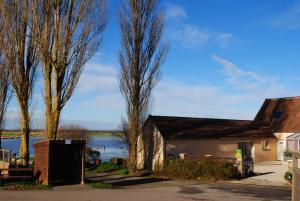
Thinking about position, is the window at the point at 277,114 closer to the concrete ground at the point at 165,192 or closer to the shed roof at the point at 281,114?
the shed roof at the point at 281,114

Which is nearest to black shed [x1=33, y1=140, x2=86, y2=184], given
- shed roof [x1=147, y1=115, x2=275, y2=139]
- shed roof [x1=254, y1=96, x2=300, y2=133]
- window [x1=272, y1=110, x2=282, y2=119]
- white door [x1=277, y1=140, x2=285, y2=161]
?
shed roof [x1=147, y1=115, x2=275, y2=139]

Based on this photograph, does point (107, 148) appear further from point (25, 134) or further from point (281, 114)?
point (25, 134)

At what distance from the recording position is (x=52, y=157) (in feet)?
70.7

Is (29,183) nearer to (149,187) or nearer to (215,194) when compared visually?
(149,187)

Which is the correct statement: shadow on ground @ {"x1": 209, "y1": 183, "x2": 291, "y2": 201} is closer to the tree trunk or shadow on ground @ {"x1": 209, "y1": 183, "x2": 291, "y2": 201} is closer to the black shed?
the black shed

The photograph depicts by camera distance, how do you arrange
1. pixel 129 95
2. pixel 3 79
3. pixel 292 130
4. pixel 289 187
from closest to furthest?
pixel 289 187 < pixel 129 95 < pixel 3 79 < pixel 292 130

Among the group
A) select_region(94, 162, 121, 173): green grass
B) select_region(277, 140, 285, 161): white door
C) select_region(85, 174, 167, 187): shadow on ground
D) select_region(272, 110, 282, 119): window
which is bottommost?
select_region(85, 174, 167, 187): shadow on ground

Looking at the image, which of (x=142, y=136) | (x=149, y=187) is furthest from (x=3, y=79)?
(x=149, y=187)

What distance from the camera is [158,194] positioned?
1862cm

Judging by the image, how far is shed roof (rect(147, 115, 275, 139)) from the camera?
34.1 metres

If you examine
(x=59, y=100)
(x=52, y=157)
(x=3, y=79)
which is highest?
(x=3, y=79)

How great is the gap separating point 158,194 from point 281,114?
28.0 m

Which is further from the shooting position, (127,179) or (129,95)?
(129,95)

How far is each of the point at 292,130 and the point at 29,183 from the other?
86.9ft
